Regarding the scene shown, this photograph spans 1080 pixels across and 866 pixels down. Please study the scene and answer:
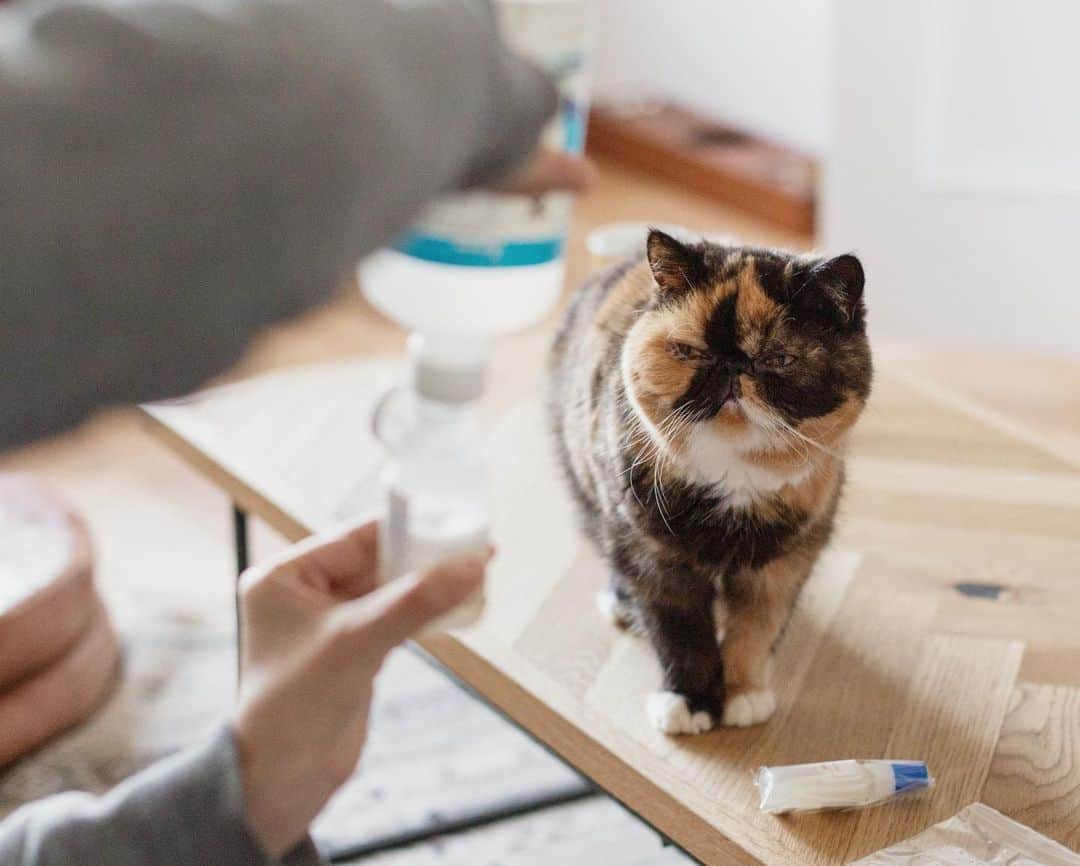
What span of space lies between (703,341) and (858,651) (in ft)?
1.07

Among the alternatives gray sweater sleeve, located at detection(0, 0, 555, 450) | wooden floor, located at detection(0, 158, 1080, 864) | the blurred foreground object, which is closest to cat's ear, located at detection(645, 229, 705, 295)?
wooden floor, located at detection(0, 158, 1080, 864)

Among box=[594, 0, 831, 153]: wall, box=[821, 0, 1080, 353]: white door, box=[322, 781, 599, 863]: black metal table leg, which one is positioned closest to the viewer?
box=[322, 781, 599, 863]: black metal table leg

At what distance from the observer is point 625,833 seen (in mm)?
1482

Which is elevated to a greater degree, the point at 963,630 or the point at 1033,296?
the point at 963,630

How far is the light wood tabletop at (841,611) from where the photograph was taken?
0.90 m

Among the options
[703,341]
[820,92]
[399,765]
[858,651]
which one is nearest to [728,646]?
[858,651]

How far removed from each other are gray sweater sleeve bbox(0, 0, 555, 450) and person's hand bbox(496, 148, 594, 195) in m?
0.13

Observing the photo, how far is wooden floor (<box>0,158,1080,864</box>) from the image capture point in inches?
38.6

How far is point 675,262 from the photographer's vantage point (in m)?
0.89

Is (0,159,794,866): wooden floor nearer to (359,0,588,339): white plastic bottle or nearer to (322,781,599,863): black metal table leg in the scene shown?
(322,781,599,863): black metal table leg

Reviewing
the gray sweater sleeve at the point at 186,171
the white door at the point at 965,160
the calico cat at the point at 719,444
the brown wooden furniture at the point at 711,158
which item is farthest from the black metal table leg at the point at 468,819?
the brown wooden furniture at the point at 711,158

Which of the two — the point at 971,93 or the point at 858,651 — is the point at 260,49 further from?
the point at 971,93

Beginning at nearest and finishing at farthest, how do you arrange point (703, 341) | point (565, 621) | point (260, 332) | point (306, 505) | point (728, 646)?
point (260, 332) < point (703, 341) < point (728, 646) < point (565, 621) < point (306, 505)

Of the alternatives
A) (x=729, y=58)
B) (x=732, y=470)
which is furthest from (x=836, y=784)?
(x=729, y=58)
